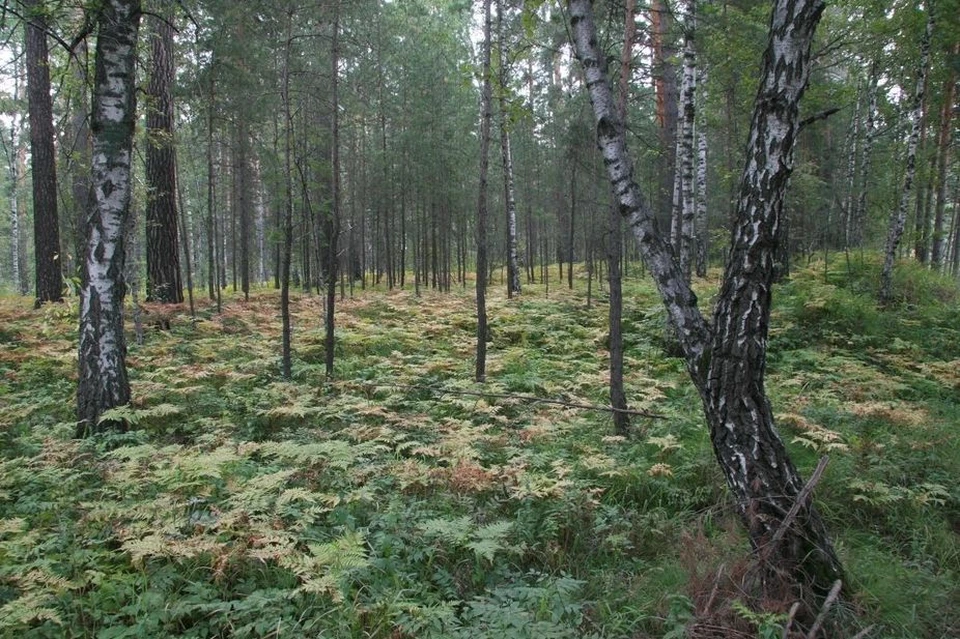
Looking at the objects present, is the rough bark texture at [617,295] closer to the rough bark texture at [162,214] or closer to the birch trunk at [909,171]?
the birch trunk at [909,171]

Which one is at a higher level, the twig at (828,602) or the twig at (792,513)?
the twig at (792,513)

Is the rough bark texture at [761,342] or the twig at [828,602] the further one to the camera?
the rough bark texture at [761,342]

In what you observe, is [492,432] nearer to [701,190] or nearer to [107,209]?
[107,209]

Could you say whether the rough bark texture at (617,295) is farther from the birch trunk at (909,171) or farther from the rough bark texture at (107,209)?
the birch trunk at (909,171)

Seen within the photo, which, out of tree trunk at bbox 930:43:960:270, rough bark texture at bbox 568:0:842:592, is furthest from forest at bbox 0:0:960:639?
tree trunk at bbox 930:43:960:270

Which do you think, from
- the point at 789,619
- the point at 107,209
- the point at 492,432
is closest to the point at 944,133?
the point at 492,432

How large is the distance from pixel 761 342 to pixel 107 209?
21.4 feet

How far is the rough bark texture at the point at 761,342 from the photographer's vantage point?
10.3ft

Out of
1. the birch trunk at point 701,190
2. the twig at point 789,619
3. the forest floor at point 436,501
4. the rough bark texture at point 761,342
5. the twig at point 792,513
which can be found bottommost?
the forest floor at point 436,501

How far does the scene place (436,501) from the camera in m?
4.86

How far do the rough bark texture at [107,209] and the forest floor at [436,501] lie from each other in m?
0.33

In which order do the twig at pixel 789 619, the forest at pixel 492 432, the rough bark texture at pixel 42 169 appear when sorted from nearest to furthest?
the twig at pixel 789 619
the forest at pixel 492 432
the rough bark texture at pixel 42 169

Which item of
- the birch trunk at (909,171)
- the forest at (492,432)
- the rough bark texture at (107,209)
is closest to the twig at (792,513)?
the forest at (492,432)

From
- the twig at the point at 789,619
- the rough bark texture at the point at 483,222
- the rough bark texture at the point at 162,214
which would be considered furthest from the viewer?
the rough bark texture at the point at 162,214
